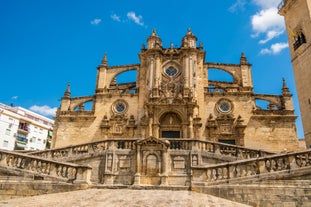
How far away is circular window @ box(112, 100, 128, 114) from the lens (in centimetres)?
2192

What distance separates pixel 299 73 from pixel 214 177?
13.2 m

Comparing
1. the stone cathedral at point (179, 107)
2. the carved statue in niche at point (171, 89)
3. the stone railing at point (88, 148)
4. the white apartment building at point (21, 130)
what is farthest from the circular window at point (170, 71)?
the white apartment building at point (21, 130)

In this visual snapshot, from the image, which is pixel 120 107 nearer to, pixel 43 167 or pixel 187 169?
pixel 187 169

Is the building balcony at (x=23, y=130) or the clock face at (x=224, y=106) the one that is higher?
the building balcony at (x=23, y=130)

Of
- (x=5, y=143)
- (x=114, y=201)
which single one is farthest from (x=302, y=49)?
(x=5, y=143)

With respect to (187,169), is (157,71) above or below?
above

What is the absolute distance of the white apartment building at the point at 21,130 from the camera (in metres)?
36.5

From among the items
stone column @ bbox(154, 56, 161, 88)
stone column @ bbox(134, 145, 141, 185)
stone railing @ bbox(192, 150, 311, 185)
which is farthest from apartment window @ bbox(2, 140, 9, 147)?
stone railing @ bbox(192, 150, 311, 185)

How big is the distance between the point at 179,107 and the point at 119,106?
17.5 ft

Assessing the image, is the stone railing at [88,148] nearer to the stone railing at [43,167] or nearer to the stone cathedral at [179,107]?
the stone railing at [43,167]

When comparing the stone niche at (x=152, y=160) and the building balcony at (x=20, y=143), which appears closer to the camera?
the stone niche at (x=152, y=160)

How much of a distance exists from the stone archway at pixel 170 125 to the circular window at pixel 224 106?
3.47m

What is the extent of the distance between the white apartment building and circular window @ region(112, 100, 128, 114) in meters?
21.6

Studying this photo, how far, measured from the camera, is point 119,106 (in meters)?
22.2
